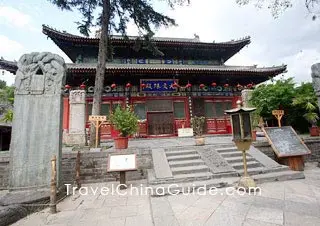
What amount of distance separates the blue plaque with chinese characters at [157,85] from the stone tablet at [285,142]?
21.3ft

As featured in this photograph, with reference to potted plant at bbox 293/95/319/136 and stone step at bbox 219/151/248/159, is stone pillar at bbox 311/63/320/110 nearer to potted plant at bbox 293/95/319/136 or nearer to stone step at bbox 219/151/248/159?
stone step at bbox 219/151/248/159

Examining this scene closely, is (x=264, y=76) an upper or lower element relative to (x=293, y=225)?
upper

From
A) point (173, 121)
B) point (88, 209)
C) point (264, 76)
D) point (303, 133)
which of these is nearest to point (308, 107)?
point (303, 133)

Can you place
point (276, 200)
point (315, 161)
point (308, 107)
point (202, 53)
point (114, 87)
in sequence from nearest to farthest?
point (276, 200)
point (315, 161)
point (308, 107)
point (114, 87)
point (202, 53)

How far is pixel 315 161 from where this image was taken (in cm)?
745

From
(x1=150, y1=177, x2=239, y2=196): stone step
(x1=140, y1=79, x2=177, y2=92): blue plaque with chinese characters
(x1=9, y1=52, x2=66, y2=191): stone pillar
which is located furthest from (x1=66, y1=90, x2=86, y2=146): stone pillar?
(x1=150, y1=177, x2=239, y2=196): stone step

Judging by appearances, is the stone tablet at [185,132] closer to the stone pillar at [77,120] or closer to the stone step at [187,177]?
the stone pillar at [77,120]

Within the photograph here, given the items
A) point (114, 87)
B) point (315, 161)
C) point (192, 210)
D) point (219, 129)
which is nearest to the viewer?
point (192, 210)

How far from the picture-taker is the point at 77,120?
9492mm

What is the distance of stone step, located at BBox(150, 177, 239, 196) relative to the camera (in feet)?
14.2

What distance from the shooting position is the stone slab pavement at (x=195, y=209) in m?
2.96

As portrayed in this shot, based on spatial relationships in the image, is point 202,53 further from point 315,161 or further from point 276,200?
point 276,200

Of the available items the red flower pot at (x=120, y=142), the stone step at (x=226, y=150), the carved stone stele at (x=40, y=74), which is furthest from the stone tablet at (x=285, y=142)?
the carved stone stele at (x=40, y=74)

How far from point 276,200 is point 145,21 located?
8.44m
